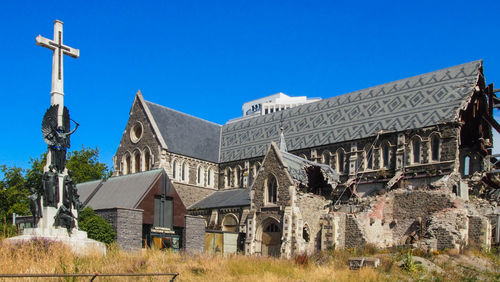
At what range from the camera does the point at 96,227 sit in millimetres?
24359

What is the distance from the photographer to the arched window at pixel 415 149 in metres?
35.2

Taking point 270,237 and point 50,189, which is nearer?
point 50,189

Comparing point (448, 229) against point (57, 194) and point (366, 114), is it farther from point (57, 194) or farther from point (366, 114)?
point (57, 194)

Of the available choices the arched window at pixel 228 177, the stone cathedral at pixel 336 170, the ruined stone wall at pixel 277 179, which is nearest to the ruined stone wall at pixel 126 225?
the stone cathedral at pixel 336 170

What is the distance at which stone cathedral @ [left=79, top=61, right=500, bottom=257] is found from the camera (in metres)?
28.7

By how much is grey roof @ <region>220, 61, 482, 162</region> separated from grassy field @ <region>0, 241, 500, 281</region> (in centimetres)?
1845

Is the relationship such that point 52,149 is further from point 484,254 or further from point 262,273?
point 484,254

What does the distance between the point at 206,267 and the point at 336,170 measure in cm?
2457

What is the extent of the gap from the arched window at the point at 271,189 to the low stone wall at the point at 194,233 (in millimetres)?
4868

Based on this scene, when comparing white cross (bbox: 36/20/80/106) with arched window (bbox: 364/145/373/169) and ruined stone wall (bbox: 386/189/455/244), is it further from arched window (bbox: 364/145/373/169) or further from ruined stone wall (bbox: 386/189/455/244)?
arched window (bbox: 364/145/373/169)

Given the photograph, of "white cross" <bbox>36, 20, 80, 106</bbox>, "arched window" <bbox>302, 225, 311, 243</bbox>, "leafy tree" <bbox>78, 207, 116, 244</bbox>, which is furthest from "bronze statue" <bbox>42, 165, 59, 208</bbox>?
"arched window" <bbox>302, 225, 311, 243</bbox>

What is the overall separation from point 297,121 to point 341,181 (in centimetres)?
906

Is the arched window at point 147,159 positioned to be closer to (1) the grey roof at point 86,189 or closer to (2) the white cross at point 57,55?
(1) the grey roof at point 86,189

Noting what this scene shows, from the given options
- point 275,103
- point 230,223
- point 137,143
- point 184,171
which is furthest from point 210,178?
point 275,103
